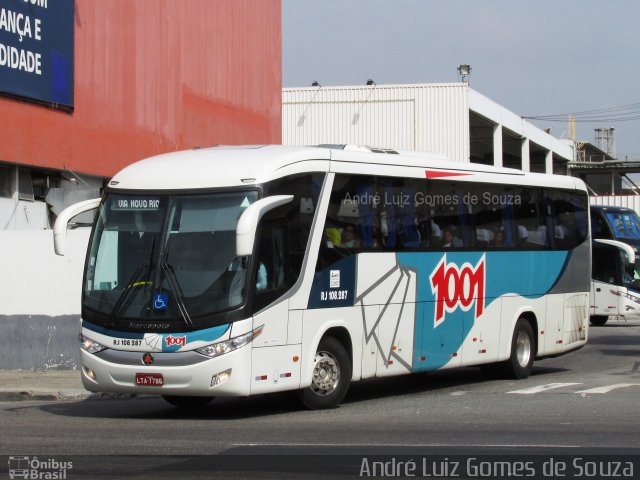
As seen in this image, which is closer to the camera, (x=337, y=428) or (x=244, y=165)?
(x=337, y=428)

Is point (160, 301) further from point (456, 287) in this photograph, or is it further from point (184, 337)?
point (456, 287)

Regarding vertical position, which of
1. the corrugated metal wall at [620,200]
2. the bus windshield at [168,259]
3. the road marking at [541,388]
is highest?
the corrugated metal wall at [620,200]

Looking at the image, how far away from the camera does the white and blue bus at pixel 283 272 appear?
1266 cm

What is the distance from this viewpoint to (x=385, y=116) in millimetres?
48688

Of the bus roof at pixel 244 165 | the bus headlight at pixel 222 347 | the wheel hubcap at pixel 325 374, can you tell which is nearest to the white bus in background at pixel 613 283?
the bus roof at pixel 244 165

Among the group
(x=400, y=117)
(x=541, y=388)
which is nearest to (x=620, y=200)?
(x=400, y=117)

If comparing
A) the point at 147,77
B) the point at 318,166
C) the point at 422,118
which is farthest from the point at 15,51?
the point at 422,118

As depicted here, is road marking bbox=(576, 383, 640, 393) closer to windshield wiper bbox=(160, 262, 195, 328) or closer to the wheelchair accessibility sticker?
windshield wiper bbox=(160, 262, 195, 328)

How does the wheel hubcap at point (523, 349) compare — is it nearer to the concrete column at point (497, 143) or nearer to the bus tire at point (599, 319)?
the bus tire at point (599, 319)

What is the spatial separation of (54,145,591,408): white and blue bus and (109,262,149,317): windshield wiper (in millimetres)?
16

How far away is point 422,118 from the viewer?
47688 mm

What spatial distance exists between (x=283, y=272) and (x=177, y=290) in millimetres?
1272

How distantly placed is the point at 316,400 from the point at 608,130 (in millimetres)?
74661

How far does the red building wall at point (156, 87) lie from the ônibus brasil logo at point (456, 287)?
9.10 m
